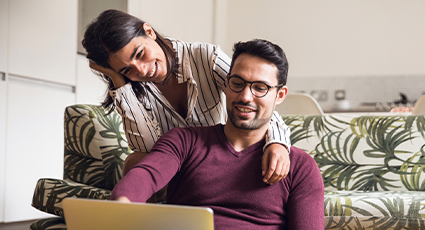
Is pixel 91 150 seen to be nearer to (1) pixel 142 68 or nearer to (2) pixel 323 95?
(1) pixel 142 68

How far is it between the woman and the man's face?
7 cm

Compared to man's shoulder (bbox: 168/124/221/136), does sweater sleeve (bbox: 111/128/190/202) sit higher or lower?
lower

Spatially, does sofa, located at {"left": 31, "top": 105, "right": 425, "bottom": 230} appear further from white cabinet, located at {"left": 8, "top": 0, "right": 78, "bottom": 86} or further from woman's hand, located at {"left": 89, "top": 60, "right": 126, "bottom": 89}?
white cabinet, located at {"left": 8, "top": 0, "right": 78, "bottom": 86}

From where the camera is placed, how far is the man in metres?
1.13

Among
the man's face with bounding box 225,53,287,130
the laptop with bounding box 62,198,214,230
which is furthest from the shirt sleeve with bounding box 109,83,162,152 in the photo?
the laptop with bounding box 62,198,214,230

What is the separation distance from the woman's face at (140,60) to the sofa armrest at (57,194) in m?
0.42

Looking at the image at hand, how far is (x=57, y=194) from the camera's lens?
1.40 metres

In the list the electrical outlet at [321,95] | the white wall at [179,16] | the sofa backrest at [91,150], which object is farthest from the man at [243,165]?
the electrical outlet at [321,95]

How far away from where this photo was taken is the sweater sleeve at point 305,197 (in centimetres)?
110

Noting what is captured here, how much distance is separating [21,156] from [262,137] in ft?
6.88

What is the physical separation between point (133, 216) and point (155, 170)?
0.33 meters

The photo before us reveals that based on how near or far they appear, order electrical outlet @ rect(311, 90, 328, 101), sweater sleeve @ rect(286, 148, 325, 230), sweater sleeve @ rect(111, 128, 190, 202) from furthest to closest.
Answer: electrical outlet @ rect(311, 90, 328, 101) < sweater sleeve @ rect(286, 148, 325, 230) < sweater sleeve @ rect(111, 128, 190, 202)

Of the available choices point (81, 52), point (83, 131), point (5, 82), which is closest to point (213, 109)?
point (83, 131)

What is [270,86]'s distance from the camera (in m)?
1.21
